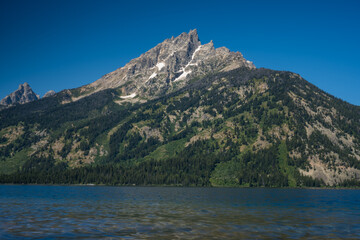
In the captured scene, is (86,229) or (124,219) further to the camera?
(124,219)

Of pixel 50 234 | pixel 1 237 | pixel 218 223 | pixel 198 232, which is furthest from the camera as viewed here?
pixel 218 223

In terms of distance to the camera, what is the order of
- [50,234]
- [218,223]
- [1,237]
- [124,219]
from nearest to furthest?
1. [1,237]
2. [50,234]
3. [218,223]
4. [124,219]

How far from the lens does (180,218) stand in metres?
59.2

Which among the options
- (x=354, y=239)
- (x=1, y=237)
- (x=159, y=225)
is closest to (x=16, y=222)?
(x=1, y=237)

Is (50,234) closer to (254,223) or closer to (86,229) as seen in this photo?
(86,229)

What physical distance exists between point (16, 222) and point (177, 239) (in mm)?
28433

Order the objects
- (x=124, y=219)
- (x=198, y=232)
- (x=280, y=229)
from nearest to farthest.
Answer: (x=198, y=232)
(x=280, y=229)
(x=124, y=219)

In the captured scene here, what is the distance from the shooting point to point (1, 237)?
37656 mm

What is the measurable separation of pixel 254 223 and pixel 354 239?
16384mm

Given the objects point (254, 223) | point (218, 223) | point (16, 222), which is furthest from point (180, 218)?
point (16, 222)

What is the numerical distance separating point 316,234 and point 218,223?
15533 mm

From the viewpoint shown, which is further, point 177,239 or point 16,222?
point 16,222

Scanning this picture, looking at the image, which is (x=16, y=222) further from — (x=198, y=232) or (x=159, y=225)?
(x=198, y=232)

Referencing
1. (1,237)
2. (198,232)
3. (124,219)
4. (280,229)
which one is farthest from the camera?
(124,219)
